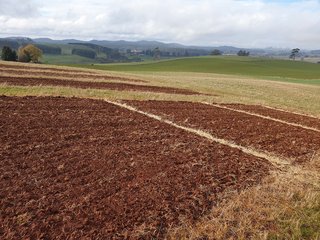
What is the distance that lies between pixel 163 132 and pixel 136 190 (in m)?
5.79

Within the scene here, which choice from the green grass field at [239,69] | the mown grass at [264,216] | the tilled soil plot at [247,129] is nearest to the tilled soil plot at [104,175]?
the mown grass at [264,216]

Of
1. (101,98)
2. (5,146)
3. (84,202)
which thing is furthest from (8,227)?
(101,98)

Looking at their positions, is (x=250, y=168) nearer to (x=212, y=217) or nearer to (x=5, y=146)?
(x=212, y=217)

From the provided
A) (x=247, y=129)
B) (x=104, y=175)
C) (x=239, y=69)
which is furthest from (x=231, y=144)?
(x=239, y=69)

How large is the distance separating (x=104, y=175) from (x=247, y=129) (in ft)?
29.5

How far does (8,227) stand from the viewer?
6.16 m

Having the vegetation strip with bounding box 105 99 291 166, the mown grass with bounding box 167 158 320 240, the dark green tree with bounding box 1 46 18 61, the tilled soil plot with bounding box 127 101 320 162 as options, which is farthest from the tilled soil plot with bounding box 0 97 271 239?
the dark green tree with bounding box 1 46 18 61

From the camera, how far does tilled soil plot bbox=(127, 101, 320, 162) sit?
528 inches

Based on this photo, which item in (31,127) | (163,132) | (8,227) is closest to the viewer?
(8,227)

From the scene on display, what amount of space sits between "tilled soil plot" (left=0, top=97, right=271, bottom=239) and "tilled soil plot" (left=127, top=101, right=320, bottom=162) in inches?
70.3

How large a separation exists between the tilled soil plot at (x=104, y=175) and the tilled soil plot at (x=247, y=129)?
178cm

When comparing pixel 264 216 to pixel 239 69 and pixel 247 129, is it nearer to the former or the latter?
pixel 247 129

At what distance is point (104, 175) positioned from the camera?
344 inches

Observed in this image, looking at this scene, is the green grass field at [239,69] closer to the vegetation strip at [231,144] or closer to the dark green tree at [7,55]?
the dark green tree at [7,55]
